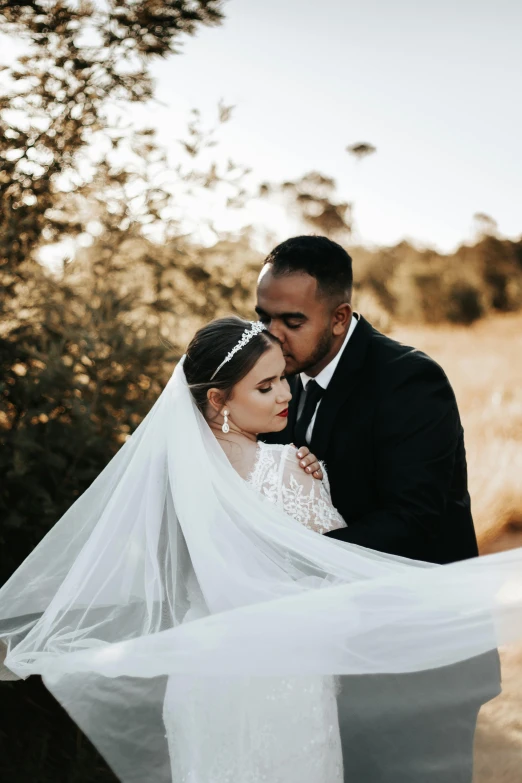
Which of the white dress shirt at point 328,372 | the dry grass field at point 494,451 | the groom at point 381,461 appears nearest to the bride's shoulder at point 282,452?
the groom at point 381,461

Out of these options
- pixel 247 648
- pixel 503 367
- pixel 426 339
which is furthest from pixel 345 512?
pixel 426 339

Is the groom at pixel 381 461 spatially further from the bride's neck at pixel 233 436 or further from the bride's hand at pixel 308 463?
the bride's neck at pixel 233 436

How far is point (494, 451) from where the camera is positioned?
8469 millimetres

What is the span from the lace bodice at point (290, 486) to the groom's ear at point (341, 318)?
0.62 meters

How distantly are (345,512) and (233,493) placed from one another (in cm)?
55

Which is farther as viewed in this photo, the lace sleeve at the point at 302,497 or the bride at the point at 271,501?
the lace sleeve at the point at 302,497

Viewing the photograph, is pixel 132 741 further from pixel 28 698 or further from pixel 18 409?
pixel 18 409

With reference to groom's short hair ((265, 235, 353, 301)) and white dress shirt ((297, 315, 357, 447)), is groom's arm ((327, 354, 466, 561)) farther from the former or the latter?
groom's short hair ((265, 235, 353, 301))

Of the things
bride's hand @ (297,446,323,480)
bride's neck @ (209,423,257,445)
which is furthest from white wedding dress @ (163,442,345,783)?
bride's neck @ (209,423,257,445)

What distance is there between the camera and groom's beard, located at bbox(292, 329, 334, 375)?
115 inches

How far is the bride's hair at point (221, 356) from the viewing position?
2570mm

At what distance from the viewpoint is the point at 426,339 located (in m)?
16.7

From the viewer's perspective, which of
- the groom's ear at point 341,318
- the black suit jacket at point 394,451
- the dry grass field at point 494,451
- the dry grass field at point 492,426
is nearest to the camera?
the dry grass field at point 494,451

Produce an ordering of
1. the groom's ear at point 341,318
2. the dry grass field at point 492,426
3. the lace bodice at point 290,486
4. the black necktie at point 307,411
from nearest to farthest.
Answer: the lace bodice at point 290,486
the groom's ear at point 341,318
the black necktie at point 307,411
the dry grass field at point 492,426
